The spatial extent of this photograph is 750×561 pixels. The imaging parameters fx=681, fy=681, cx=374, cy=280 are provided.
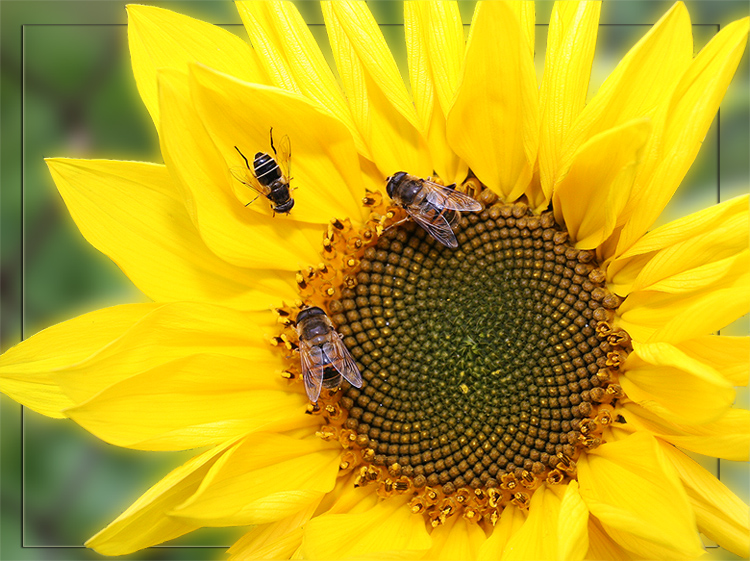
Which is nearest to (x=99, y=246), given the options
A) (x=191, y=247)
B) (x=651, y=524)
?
(x=191, y=247)

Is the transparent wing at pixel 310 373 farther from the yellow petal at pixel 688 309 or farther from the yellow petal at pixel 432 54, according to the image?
the yellow petal at pixel 688 309

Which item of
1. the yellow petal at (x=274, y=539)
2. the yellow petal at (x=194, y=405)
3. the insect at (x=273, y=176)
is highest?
the insect at (x=273, y=176)

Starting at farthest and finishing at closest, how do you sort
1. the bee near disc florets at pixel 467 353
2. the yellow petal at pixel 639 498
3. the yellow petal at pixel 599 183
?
the bee near disc florets at pixel 467 353, the yellow petal at pixel 599 183, the yellow petal at pixel 639 498

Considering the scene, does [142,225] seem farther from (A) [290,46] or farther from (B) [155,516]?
(B) [155,516]

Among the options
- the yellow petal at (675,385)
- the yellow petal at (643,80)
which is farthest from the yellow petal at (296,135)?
the yellow petal at (675,385)

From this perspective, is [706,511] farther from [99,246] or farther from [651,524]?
[99,246]

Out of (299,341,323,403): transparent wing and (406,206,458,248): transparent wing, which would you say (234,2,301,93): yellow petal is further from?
(299,341,323,403): transparent wing
